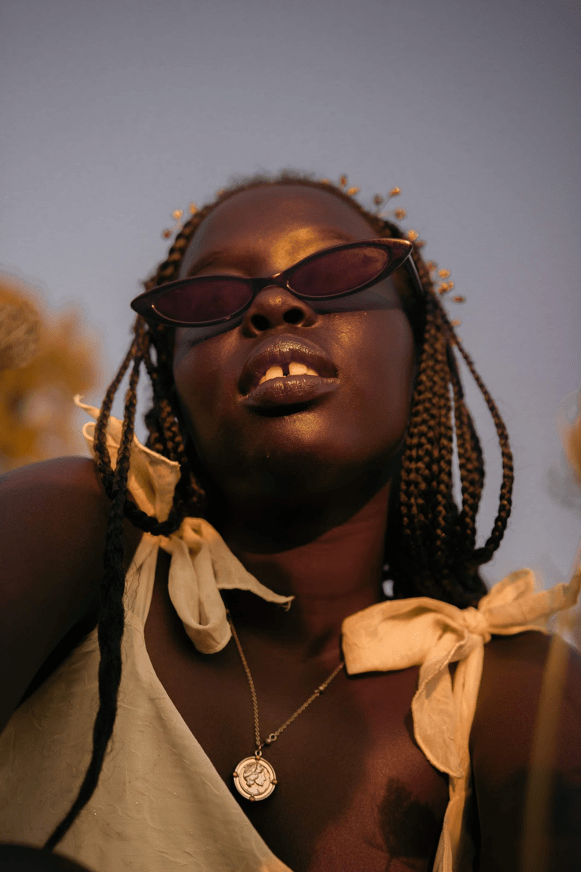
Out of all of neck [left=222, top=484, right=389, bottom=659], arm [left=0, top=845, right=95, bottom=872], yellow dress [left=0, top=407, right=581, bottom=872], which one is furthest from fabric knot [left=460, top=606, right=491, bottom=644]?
arm [left=0, top=845, right=95, bottom=872]

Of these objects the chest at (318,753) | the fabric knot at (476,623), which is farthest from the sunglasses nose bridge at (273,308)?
the fabric knot at (476,623)

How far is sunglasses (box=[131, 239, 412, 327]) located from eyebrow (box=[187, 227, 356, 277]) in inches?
6.2

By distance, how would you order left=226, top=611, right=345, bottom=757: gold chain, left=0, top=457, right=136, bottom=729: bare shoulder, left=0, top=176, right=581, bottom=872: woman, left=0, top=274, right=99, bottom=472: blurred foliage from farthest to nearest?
1. left=0, top=274, right=99, bottom=472: blurred foliage
2. left=226, top=611, right=345, bottom=757: gold chain
3. left=0, top=176, right=581, bottom=872: woman
4. left=0, top=457, right=136, bottom=729: bare shoulder

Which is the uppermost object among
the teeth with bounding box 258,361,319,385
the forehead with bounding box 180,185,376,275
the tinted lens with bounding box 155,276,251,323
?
the forehead with bounding box 180,185,376,275

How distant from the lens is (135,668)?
163 centimetres

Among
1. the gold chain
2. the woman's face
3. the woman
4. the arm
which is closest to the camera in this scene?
the arm

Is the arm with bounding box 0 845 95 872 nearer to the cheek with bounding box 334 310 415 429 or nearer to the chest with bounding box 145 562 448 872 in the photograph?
the chest with bounding box 145 562 448 872

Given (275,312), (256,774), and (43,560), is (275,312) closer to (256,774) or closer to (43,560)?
(43,560)

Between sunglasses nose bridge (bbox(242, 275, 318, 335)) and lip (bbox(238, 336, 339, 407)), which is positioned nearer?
lip (bbox(238, 336, 339, 407))

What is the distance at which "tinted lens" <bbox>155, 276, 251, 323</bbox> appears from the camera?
203cm

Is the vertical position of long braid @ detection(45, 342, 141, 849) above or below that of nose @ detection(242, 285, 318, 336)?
below

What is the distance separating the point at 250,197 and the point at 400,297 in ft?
1.96

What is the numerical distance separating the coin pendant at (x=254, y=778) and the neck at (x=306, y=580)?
Result: 1.27 feet

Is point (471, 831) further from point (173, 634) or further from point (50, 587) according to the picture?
point (50, 587)
